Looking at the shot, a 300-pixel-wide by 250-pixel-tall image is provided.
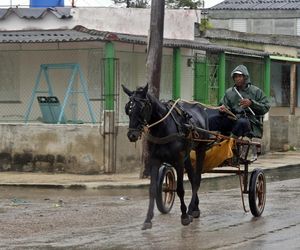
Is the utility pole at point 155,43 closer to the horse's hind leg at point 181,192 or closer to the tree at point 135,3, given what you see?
the horse's hind leg at point 181,192

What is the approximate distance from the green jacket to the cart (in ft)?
1.03

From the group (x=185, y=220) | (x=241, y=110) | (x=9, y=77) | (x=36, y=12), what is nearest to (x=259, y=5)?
(x=36, y=12)

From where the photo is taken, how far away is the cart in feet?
40.1

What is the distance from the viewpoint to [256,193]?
501 inches

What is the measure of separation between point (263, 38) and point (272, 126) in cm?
428

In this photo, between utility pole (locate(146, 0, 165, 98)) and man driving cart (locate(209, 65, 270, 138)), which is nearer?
man driving cart (locate(209, 65, 270, 138))

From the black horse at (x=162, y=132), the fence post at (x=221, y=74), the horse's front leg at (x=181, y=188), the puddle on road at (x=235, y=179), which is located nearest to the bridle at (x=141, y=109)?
the black horse at (x=162, y=132)

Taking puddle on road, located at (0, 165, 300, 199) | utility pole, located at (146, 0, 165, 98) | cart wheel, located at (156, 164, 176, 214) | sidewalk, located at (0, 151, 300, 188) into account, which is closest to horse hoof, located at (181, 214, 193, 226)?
cart wheel, located at (156, 164, 176, 214)

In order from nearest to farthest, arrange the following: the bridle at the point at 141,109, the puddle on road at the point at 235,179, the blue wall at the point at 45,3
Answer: the bridle at the point at 141,109 < the puddle on road at the point at 235,179 < the blue wall at the point at 45,3

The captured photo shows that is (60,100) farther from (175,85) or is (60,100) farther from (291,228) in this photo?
(291,228)

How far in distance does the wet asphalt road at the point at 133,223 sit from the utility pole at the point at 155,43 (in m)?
3.21

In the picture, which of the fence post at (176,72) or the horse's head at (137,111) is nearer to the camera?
the horse's head at (137,111)

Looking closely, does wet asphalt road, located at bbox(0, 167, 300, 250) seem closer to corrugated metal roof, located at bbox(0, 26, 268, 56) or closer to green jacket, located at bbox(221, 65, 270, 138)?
green jacket, located at bbox(221, 65, 270, 138)

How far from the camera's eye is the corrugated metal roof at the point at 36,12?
2238 centimetres
